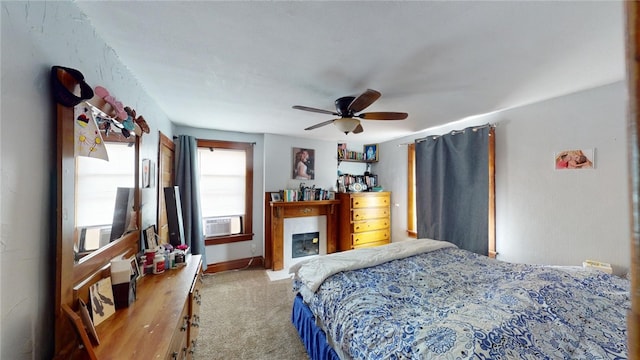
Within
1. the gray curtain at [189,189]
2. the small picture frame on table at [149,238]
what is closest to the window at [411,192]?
the gray curtain at [189,189]

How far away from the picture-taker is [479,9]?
1.17m

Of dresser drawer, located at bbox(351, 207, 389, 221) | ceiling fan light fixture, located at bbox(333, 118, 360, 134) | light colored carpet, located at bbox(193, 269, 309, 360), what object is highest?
ceiling fan light fixture, located at bbox(333, 118, 360, 134)

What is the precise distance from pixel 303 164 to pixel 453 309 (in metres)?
3.10

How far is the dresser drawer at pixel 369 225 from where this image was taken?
4.12 m

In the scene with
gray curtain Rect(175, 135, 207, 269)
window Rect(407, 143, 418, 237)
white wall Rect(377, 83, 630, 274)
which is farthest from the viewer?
window Rect(407, 143, 418, 237)

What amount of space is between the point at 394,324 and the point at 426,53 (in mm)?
1638

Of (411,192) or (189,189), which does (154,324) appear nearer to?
(189,189)

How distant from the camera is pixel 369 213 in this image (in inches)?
167

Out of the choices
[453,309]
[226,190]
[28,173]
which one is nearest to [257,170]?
[226,190]

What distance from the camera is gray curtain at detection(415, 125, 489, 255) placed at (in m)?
2.93

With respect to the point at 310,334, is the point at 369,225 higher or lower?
higher

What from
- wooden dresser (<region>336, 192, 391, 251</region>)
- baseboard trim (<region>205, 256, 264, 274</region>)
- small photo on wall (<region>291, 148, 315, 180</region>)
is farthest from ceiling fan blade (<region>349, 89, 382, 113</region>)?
baseboard trim (<region>205, 256, 264, 274</region>)

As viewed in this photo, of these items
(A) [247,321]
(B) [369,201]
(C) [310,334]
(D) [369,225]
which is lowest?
(A) [247,321]

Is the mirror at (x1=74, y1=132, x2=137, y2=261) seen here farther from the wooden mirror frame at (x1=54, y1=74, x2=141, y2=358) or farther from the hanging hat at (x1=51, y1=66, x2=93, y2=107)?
the hanging hat at (x1=51, y1=66, x2=93, y2=107)
